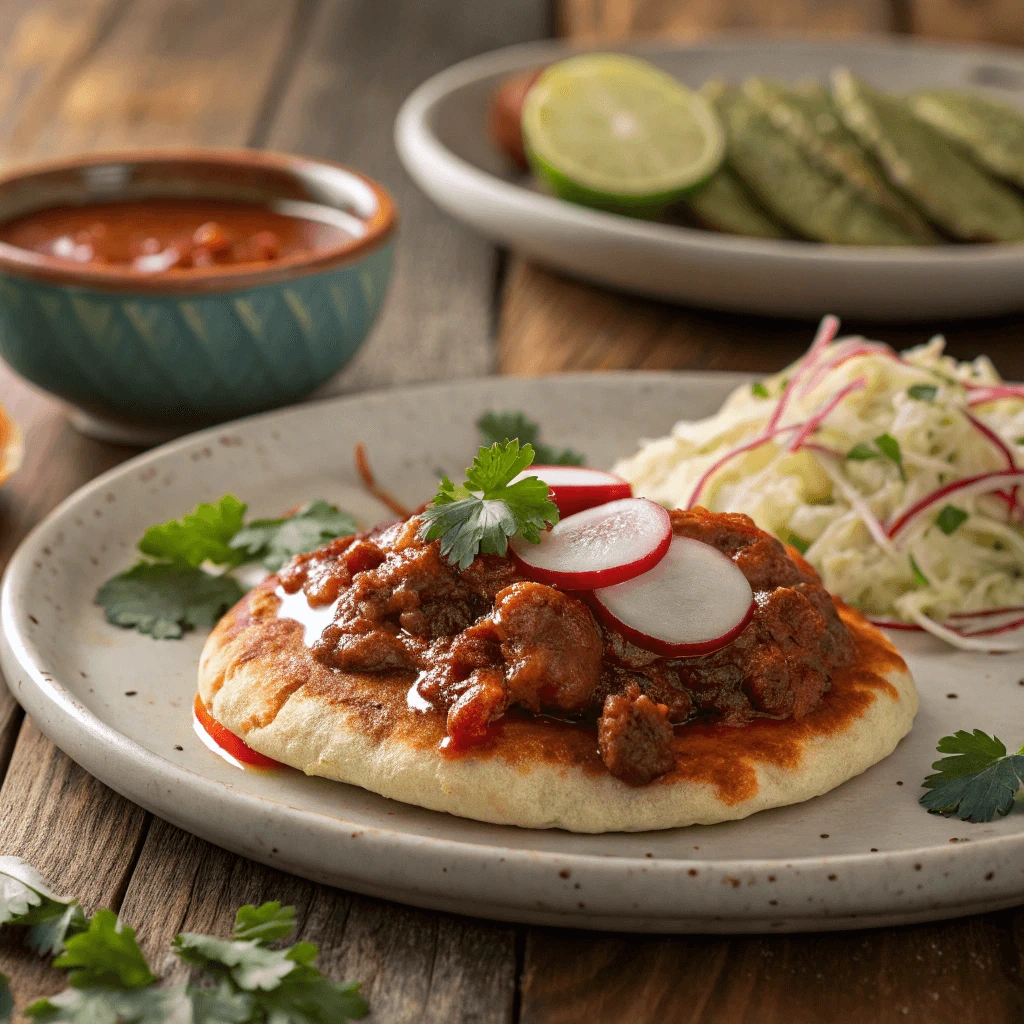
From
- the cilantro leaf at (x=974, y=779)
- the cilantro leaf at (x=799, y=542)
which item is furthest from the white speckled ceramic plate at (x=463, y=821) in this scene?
the cilantro leaf at (x=799, y=542)

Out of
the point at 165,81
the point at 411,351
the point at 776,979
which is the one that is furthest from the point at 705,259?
the point at 165,81

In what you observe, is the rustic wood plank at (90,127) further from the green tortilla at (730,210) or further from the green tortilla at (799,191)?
the green tortilla at (799,191)

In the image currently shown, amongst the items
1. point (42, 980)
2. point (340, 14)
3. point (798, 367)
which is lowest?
point (340, 14)

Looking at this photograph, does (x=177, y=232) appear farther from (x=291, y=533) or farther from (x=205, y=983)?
(x=205, y=983)

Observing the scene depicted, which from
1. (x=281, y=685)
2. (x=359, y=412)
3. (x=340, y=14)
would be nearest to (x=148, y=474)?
(x=359, y=412)

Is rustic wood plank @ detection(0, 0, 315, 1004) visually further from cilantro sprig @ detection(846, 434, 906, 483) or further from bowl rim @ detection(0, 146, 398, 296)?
cilantro sprig @ detection(846, 434, 906, 483)

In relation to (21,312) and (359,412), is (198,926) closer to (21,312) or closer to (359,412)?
(359,412)
